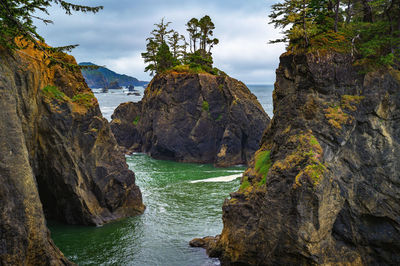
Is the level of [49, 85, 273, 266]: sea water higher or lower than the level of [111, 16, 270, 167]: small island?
lower

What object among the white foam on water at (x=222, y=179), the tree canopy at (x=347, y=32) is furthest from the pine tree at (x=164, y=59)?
the tree canopy at (x=347, y=32)

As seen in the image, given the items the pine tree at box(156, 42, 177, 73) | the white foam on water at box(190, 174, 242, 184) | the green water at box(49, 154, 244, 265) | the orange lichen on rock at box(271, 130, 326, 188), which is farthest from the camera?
the pine tree at box(156, 42, 177, 73)

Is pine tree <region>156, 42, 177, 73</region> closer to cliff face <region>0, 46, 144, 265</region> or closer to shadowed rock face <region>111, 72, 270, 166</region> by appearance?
shadowed rock face <region>111, 72, 270, 166</region>

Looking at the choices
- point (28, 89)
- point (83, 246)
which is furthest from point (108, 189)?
point (28, 89)

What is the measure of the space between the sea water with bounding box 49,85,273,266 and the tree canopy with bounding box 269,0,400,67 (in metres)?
15.0

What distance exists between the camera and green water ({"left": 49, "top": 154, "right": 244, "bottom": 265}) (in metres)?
22.1

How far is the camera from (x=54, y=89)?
25750 mm

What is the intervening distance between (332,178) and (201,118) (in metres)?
47.4

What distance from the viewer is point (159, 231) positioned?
26.8m

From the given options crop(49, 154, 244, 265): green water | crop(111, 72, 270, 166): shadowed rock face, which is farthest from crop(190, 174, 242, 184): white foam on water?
crop(111, 72, 270, 166): shadowed rock face

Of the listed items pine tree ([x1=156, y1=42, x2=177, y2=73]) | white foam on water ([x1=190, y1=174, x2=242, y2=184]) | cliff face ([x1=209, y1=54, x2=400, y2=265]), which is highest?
pine tree ([x1=156, y1=42, x2=177, y2=73])

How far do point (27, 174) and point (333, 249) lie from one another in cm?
1562

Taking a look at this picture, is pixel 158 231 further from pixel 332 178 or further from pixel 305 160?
pixel 332 178

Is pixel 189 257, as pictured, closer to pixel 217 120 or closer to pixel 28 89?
pixel 28 89
